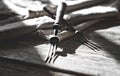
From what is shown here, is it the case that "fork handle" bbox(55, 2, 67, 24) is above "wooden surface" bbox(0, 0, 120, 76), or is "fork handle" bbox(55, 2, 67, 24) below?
above

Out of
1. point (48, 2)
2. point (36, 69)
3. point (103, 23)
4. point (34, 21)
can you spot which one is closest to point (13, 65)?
point (36, 69)

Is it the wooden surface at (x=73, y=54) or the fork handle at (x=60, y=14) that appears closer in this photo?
the wooden surface at (x=73, y=54)

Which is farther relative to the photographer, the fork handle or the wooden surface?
the fork handle

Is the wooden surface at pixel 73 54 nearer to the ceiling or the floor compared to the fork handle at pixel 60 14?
nearer to the floor

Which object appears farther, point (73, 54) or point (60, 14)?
point (60, 14)

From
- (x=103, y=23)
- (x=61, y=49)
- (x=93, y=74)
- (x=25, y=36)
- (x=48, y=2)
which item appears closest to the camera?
(x=93, y=74)

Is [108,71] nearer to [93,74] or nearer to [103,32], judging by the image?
[93,74]

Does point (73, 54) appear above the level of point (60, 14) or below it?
below

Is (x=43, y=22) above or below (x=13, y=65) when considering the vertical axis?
above
